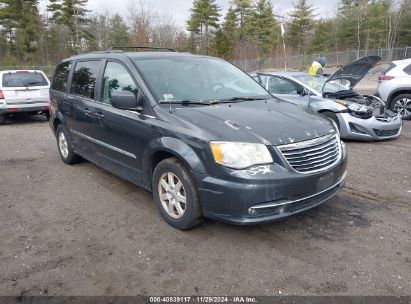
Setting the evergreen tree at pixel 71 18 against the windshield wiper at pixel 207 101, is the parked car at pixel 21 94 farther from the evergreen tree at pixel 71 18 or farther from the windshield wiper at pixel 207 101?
the evergreen tree at pixel 71 18

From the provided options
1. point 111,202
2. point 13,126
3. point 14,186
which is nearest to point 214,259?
point 111,202

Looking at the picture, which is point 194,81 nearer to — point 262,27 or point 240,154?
point 240,154

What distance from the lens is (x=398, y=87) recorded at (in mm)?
9461

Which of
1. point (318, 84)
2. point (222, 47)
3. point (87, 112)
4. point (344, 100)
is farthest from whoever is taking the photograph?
point (222, 47)

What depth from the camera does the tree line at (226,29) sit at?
44.4 metres

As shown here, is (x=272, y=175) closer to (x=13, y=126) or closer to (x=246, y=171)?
(x=246, y=171)

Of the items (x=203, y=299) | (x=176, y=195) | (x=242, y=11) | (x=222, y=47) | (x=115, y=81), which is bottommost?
(x=203, y=299)

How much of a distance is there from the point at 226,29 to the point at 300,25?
10996 millimetres

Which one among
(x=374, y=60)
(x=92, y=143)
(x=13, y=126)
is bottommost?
(x=13, y=126)

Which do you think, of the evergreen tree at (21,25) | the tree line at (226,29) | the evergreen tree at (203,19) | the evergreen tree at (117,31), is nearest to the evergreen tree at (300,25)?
the tree line at (226,29)

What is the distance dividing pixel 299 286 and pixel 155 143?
Result: 1.89m

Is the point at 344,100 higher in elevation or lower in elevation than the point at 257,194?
higher

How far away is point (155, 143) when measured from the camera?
372cm

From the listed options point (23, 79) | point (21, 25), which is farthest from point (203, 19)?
point (23, 79)
